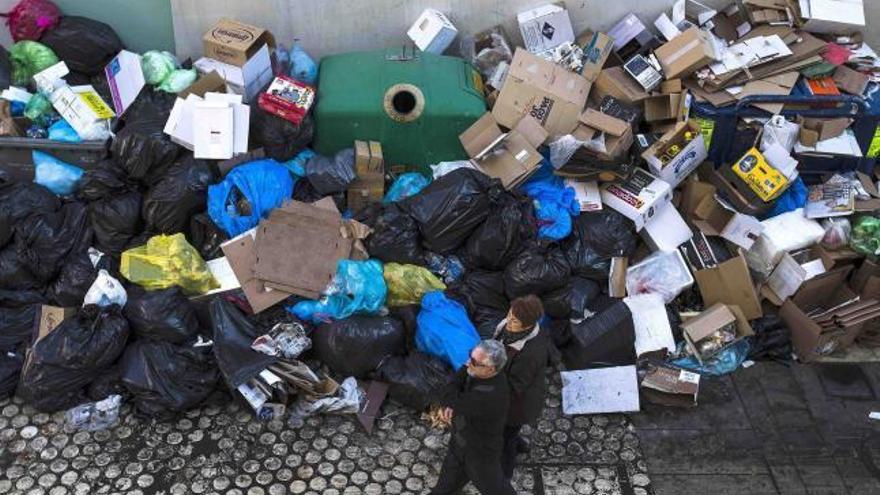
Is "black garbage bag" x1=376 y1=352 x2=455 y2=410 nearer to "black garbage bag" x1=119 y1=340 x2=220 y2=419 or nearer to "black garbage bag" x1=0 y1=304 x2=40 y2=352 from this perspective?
"black garbage bag" x1=119 y1=340 x2=220 y2=419

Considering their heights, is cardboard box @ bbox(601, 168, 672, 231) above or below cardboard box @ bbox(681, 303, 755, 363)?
above

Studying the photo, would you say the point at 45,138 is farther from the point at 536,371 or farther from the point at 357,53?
the point at 536,371

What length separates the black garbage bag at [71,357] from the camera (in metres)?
4.84

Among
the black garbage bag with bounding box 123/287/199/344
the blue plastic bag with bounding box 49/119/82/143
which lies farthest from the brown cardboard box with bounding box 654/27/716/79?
the blue plastic bag with bounding box 49/119/82/143

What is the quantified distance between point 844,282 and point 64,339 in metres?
4.82

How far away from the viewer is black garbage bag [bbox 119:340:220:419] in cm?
488

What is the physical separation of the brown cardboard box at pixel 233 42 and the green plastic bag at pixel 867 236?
161 inches

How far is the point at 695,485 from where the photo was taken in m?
4.71

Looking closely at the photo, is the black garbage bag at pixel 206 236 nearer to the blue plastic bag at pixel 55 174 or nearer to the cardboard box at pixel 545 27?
the blue plastic bag at pixel 55 174

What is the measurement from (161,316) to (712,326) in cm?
329

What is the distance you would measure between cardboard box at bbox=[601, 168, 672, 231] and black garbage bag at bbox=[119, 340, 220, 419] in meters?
2.70

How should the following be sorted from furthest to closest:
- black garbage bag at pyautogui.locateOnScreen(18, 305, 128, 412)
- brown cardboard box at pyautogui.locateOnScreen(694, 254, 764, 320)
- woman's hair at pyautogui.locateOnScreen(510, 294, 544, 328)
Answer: brown cardboard box at pyautogui.locateOnScreen(694, 254, 764, 320)
black garbage bag at pyautogui.locateOnScreen(18, 305, 128, 412)
woman's hair at pyautogui.locateOnScreen(510, 294, 544, 328)

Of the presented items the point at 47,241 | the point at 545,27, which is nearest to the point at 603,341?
the point at 545,27

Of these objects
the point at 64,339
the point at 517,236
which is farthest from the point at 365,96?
the point at 64,339
